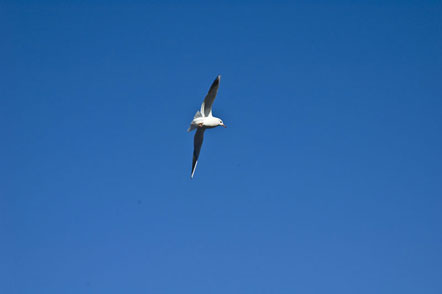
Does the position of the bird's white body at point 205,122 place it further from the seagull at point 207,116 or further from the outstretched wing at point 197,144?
the outstretched wing at point 197,144

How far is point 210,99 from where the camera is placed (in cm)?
2662

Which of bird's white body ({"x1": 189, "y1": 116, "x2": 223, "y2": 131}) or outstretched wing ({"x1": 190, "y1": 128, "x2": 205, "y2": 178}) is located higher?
outstretched wing ({"x1": 190, "y1": 128, "x2": 205, "y2": 178})

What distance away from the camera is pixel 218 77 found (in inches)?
1025

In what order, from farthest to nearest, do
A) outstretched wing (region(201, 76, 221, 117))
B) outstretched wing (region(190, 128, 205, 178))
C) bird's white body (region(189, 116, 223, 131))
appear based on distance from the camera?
outstretched wing (region(190, 128, 205, 178)), bird's white body (region(189, 116, 223, 131)), outstretched wing (region(201, 76, 221, 117))

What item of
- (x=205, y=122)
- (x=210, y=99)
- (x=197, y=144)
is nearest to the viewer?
(x=210, y=99)

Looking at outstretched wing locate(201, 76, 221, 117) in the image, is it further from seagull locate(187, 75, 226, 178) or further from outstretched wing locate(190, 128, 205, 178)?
outstretched wing locate(190, 128, 205, 178)

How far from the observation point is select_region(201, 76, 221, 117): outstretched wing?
26219 millimetres

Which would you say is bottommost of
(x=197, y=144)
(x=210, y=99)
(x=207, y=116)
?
(x=207, y=116)

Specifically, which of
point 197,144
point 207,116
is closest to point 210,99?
point 207,116

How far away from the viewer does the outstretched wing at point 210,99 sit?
26219 millimetres

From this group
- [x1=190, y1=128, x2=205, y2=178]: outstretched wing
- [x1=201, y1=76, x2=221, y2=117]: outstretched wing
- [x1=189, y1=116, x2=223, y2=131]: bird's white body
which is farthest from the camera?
[x1=190, y1=128, x2=205, y2=178]: outstretched wing

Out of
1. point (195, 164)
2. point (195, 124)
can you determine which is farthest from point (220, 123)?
point (195, 164)

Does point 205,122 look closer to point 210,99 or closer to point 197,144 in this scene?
point 210,99

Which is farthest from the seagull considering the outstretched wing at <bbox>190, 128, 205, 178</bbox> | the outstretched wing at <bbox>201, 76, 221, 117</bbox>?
the outstretched wing at <bbox>190, 128, 205, 178</bbox>
